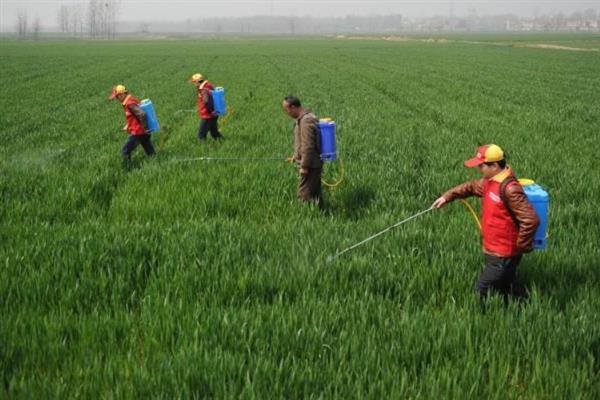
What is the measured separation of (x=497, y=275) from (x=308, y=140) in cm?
341

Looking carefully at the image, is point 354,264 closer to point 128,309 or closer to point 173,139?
point 128,309

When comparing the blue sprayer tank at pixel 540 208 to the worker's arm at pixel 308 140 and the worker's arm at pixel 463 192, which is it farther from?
the worker's arm at pixel 308 140

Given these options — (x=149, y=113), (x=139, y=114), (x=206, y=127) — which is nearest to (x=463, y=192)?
(x=139, y=114)

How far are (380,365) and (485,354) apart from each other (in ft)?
2.31

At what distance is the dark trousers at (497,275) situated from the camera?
4.35 meters

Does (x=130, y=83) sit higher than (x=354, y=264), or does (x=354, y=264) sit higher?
(x=130, y=83)

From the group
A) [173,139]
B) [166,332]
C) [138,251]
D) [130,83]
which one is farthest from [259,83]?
[166,332]

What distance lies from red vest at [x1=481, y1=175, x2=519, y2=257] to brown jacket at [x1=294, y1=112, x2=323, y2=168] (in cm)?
311

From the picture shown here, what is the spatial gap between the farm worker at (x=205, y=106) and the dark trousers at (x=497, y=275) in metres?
8.33

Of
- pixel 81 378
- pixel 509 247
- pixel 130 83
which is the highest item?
pixel 130 83

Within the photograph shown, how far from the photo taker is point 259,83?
2844cm

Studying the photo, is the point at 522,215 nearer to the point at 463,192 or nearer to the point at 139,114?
the point at 463,192

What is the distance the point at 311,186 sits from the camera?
7.52 m

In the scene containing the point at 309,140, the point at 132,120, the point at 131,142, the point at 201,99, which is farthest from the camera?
the point at 201,99
